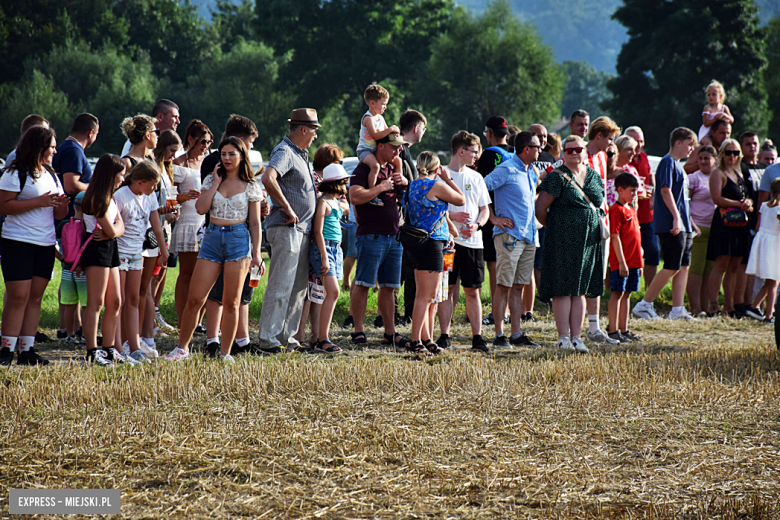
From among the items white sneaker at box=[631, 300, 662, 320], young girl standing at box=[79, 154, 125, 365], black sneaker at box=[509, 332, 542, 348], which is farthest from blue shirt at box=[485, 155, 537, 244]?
young girl standing at box=[79, 154, 125, 365]

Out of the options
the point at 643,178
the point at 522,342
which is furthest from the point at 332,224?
the point at 643,178

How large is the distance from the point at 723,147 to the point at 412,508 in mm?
8672

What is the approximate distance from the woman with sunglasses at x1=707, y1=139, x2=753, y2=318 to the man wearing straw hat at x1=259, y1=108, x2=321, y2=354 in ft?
20.0

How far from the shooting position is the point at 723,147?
1066cm

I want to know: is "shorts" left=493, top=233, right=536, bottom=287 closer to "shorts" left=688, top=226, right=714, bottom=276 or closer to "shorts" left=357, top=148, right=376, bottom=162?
"shorts" left=357, top=148, right=376, bottom=162

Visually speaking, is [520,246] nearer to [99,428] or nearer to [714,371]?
[714,371]

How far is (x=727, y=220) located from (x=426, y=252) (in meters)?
5.49

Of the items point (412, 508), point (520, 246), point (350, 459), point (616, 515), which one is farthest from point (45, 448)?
point (520, 246)

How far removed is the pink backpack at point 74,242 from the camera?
6.40 m

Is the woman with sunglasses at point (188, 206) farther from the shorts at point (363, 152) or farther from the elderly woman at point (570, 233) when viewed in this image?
the elderly woman at point (570, 233)

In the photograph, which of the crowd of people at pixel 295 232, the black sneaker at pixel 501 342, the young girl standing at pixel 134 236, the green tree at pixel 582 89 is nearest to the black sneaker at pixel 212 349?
the crowd of people at pixel 295 232

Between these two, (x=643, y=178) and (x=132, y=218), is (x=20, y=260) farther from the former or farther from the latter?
(x=643, y=178)

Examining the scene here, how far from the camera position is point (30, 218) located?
6.39 metres

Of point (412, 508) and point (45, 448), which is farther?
point (45, 448)
